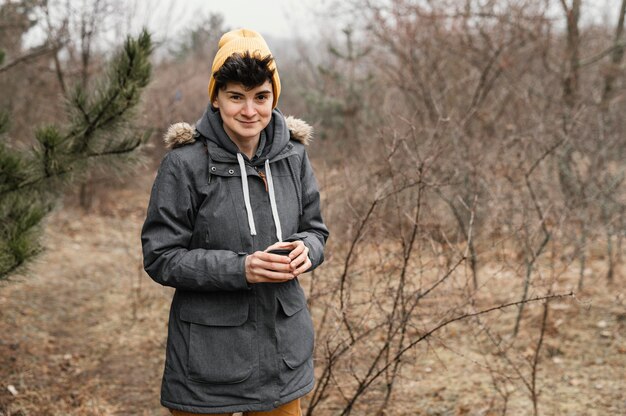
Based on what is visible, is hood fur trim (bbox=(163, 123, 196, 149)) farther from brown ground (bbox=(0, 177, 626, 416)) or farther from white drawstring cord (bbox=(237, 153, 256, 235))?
brown ground (bbox=(0, 177, 626, 416))

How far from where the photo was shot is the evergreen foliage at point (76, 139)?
9.95 feet

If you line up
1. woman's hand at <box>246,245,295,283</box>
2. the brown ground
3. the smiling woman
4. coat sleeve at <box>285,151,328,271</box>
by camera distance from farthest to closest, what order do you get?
the brown ground
coat sleeve at <box>285,151,328,271</box>
the smiling woman
woman's hand at <box>246,245,295,283</box>

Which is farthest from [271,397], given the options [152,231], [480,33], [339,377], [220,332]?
[480,33]

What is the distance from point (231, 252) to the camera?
1.94 meters

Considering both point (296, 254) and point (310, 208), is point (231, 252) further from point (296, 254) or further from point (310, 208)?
point (310, 208)

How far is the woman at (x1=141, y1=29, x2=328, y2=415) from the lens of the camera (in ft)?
6.32

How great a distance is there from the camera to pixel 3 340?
15.5 ft

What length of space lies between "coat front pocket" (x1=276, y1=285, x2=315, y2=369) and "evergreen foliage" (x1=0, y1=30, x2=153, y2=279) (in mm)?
1459

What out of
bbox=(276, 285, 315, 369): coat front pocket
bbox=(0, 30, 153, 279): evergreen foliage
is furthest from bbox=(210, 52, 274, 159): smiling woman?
bbox=(0, 30, 153, 279): evergreen foliage

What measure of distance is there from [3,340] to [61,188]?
6.59ft

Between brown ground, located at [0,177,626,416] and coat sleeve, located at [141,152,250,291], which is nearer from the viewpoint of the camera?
coat sleeve, located at [141,152,250,291]

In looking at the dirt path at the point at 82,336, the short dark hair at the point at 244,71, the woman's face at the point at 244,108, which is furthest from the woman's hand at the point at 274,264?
the dirt path at the point at 82,336

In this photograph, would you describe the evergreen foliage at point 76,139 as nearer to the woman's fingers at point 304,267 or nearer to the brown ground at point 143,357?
the brown ground at point 143,357

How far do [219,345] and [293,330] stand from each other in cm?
25
